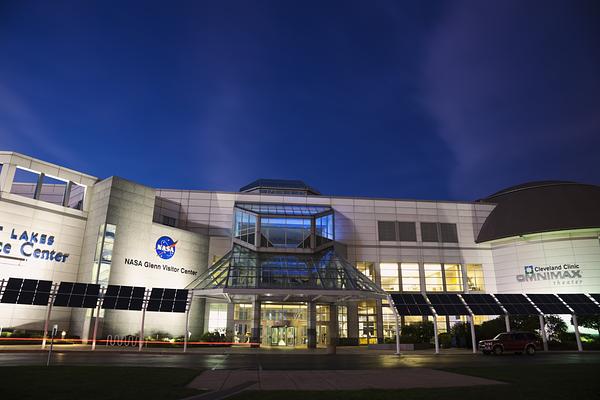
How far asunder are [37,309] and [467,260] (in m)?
50.6

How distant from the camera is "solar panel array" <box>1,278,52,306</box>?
27.9 m

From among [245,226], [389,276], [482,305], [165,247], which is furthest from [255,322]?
[482,305]

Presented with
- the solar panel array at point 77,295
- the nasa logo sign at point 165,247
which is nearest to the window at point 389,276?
the nasa logo sign at point 165,247

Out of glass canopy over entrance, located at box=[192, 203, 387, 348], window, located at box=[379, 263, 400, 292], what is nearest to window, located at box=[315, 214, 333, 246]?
glass canopy over entrance, located at box=[192, 203, 387, 348]

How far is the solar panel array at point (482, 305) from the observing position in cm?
3294

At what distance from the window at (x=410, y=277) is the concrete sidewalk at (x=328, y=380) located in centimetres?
3817

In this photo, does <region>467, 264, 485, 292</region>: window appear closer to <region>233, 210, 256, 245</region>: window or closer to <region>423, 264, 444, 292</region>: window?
<region>423, 264, 444, 292</region>: window

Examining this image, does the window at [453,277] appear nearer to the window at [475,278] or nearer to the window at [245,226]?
the window at [475,278]

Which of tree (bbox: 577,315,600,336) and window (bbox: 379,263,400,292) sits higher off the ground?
window (bbox: 379,263,400,292)

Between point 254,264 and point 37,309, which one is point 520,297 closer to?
point 254,264

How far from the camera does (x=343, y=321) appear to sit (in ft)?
165

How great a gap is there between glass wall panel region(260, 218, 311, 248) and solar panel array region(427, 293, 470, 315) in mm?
18111

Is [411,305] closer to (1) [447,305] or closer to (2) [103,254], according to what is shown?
(1) [447,305]

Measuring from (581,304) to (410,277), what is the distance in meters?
22.8
